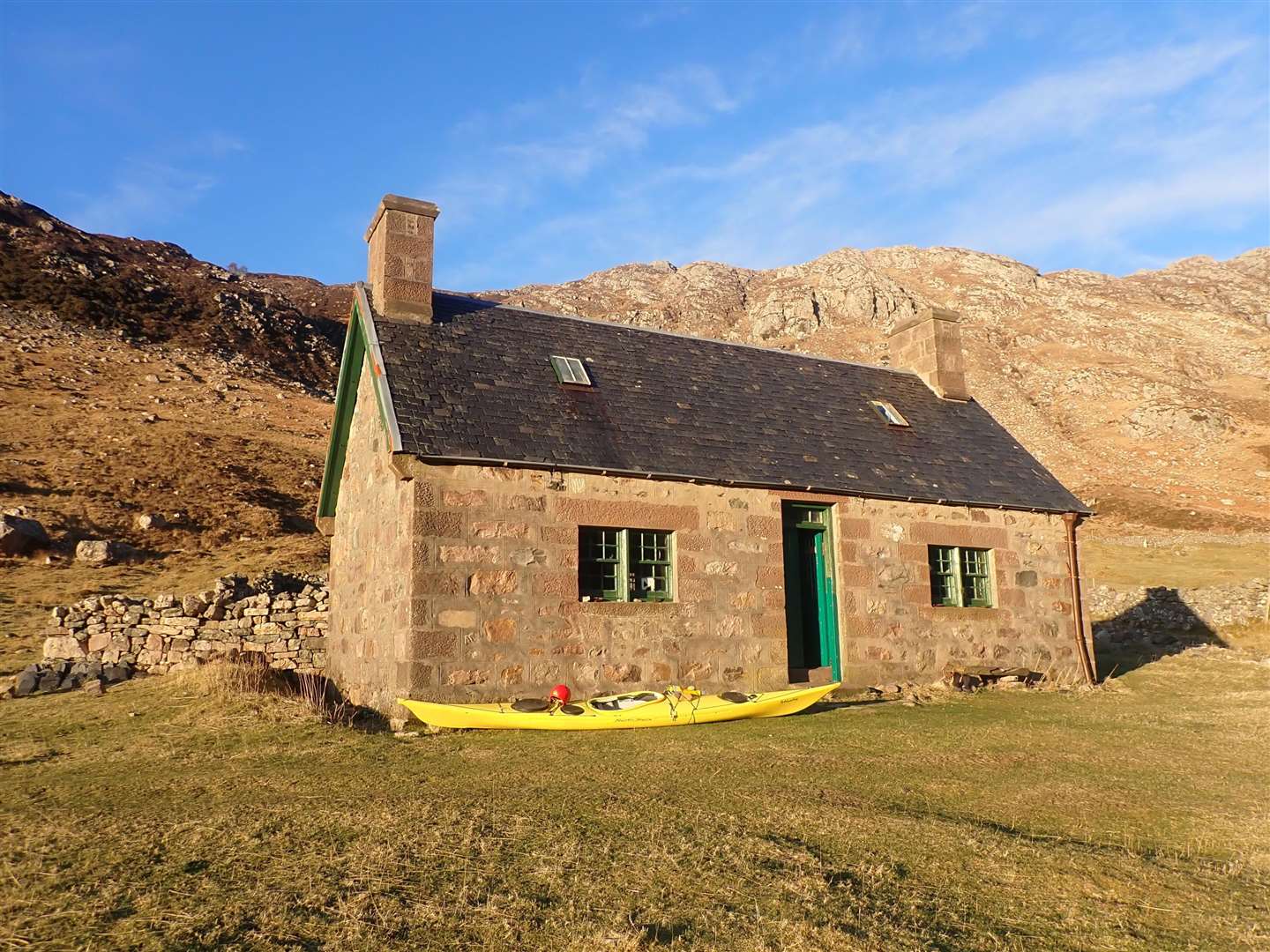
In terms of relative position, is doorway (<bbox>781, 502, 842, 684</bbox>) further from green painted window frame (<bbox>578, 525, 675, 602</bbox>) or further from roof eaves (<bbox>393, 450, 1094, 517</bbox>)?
green painted window frame (<bbox>578, 525, 675, 602</bbox>)

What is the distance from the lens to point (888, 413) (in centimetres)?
1811

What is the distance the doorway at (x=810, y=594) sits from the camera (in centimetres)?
1454

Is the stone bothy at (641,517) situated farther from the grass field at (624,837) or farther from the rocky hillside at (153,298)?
the rocky hillside at (153,298)

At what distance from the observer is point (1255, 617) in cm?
2322

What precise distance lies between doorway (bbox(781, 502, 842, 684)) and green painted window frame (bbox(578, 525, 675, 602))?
7.59 feet

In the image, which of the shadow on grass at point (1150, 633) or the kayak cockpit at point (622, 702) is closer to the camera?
the kayak cockpit at point (622, 702)

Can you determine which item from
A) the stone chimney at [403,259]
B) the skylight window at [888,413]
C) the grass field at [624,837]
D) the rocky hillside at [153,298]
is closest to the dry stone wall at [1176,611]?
the skylight window at [888,413]

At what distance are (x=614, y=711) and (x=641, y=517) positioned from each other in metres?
3.27

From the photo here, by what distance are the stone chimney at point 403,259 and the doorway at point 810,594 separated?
6.79m

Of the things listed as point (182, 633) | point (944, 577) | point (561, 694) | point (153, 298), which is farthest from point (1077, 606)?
point (153, 298)

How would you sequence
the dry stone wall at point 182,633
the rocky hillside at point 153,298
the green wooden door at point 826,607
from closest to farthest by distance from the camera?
the green wooden door at point 826,607 → the dry stone wall at point 182,633 → the rocky hillside at point 153,298

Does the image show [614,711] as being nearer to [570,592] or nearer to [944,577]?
[570,592]

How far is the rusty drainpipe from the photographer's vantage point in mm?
16938

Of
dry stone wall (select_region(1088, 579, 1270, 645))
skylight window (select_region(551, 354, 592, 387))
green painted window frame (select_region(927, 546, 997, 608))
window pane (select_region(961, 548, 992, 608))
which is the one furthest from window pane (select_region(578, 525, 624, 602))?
dry stone wall (select_region(1088, 579, 1270, 645))
